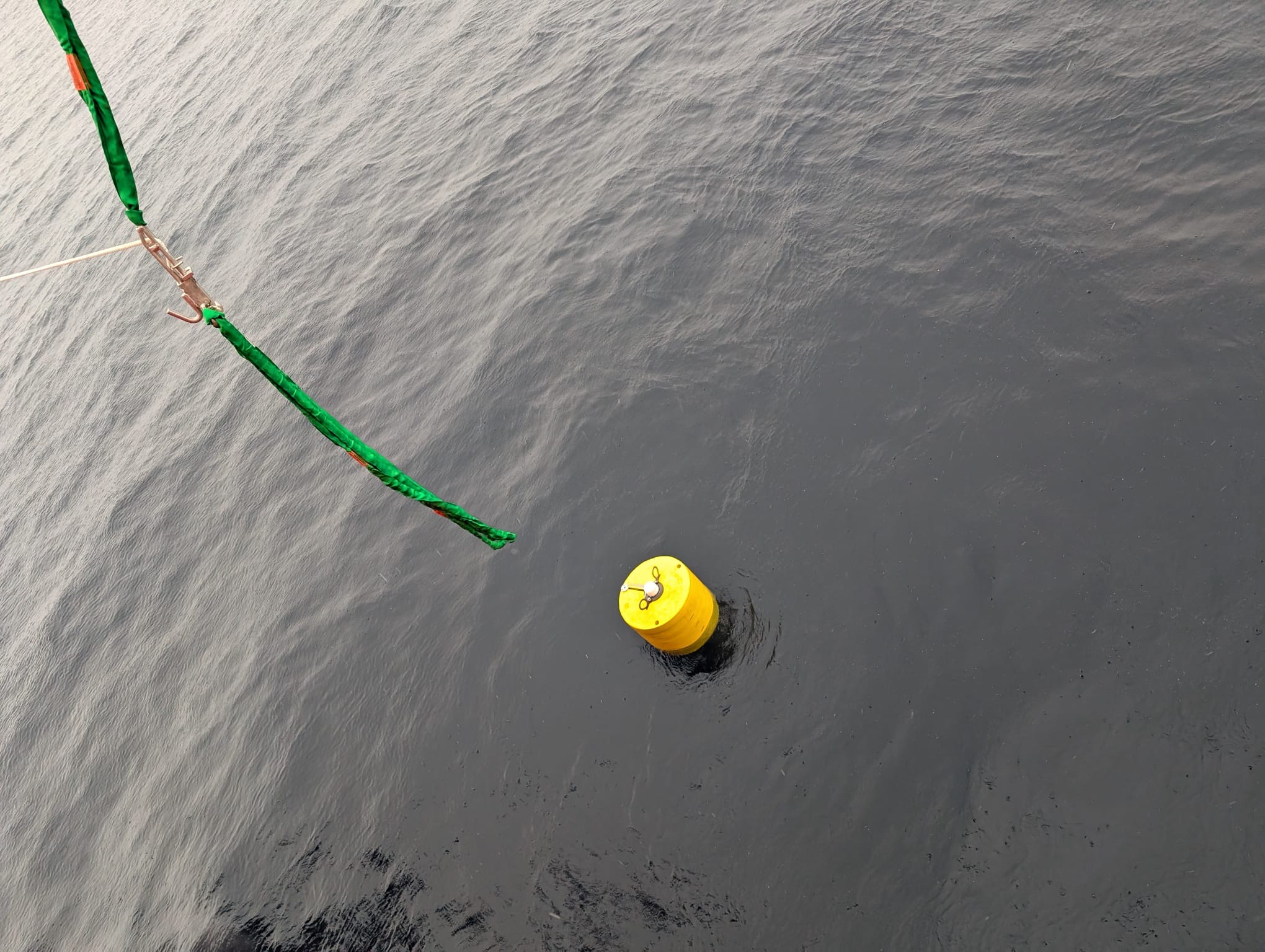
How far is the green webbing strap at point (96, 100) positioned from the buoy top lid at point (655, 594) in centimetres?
604

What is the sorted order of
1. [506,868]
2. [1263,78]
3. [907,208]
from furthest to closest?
[907,208], [1263,78], [506,868]

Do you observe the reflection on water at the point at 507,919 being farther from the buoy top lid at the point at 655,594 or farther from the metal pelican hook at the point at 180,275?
the metal pelican hook at the point at 180,275

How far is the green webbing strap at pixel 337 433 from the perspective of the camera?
747cm

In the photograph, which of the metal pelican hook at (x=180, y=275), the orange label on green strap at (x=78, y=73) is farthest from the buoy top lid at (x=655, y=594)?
the orange label on green strap at (x=78, y=73)

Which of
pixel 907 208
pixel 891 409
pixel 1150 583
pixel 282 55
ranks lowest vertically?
pixel 1150 583

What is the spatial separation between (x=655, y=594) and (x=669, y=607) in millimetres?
237

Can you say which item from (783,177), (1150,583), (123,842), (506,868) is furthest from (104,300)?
(1150,583)

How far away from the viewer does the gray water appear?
833 cm

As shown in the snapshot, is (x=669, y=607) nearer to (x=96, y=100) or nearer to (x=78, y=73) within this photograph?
(x=96, y=100)

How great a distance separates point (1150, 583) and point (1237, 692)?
1.29 meters

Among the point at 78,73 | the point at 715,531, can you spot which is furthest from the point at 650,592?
the point at 78,73

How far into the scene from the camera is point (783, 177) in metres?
15.5

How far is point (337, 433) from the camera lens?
852cm

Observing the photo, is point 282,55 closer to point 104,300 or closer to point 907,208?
point 104,300
